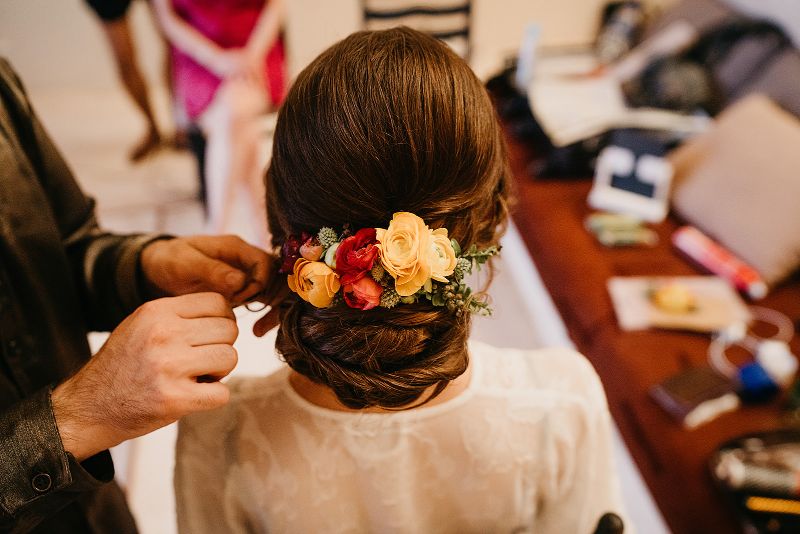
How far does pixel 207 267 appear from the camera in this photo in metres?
0.91

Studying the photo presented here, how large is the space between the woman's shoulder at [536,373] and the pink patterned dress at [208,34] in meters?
2.13

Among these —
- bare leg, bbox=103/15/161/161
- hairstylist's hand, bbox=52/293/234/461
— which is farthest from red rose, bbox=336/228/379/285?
bare leg, bbox=103/15/161/161

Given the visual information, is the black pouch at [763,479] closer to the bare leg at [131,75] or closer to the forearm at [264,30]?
the forearm at [264,30]

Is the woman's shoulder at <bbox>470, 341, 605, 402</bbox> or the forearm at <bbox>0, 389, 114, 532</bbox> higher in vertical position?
the forearm at <bbox>0, 389, 114, 532</bbox>

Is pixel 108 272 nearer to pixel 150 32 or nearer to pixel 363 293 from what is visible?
pixel 363 293

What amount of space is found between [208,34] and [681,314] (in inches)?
88.9

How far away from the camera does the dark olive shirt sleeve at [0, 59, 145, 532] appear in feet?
2.20

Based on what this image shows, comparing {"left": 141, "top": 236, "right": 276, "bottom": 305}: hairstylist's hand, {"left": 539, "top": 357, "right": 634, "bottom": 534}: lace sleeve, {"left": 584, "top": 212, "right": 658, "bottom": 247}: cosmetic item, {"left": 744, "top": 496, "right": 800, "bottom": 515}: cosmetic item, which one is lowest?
{"left": 744, "top": 496, "right": 800, "bottom": 515}: cosmetic item

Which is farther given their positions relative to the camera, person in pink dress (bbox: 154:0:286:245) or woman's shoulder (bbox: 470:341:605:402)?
person in pink dress (bbox: 154:0:286:245)

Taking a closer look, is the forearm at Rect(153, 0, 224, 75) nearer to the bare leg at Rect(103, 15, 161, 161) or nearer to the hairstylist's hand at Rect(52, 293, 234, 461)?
the bare leg at Rect(103, 15, 161, 161)

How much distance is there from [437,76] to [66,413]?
2.01 ft

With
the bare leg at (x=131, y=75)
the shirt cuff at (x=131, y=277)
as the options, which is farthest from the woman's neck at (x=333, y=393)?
the bare leg at (x=131, y=75)

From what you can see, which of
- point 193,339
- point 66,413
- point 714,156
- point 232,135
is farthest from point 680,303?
point 232,135

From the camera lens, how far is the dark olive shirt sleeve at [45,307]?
671 mm
